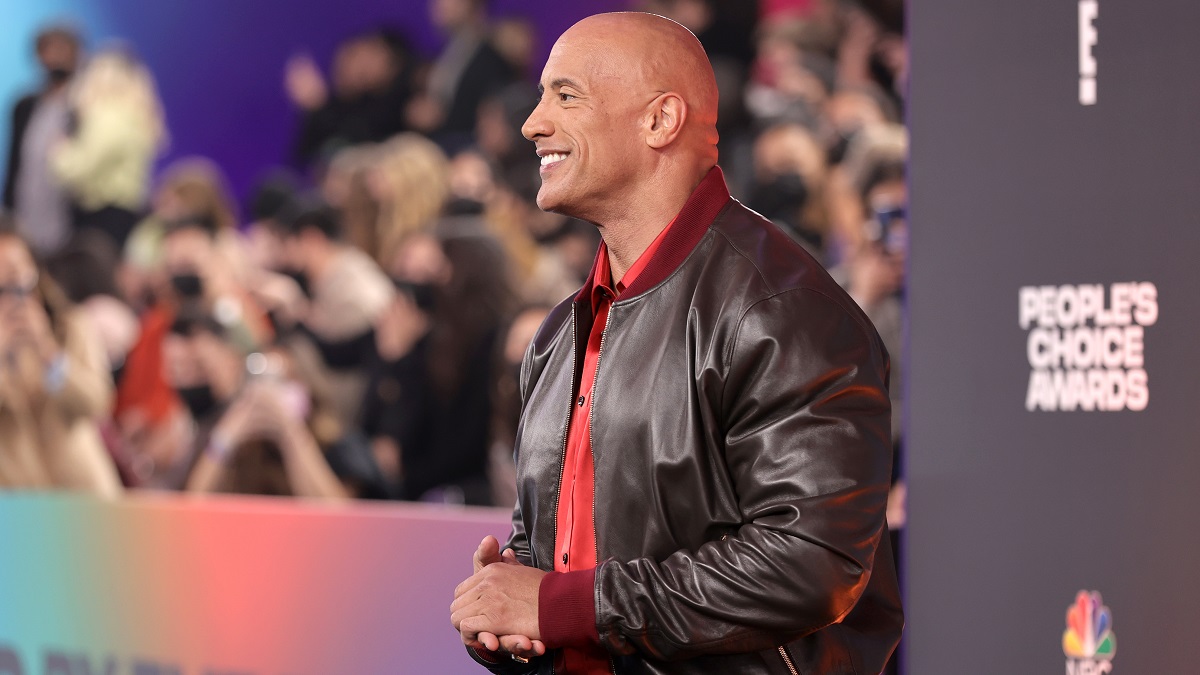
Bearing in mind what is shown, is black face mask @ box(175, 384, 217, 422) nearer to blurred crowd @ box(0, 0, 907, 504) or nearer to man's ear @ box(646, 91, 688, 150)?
blurred crowd @ box(0, 0, 907, 504)

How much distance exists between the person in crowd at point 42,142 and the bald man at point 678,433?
19.0ft

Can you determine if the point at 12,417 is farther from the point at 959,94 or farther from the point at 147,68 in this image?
the point at 959,94

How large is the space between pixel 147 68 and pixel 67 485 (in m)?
2.37

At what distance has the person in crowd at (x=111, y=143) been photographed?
677cm

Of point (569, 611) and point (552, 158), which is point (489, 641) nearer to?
point (569, 611)

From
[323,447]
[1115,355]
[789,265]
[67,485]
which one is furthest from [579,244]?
[789,265]

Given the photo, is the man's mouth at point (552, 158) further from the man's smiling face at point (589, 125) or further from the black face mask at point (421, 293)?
the black face mask at point (421, 293)

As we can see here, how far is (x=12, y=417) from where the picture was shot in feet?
19.7

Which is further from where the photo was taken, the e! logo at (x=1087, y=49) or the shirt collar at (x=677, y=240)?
the e! logo at (x=1087, y=49)

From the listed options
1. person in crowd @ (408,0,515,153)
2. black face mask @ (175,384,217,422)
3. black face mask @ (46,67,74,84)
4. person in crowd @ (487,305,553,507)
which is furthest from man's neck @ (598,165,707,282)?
black face mask @ (46,67,74,84)

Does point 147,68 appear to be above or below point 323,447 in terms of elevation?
above

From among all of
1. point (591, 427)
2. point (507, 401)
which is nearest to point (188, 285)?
point (507, 401)

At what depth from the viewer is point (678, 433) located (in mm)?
1619

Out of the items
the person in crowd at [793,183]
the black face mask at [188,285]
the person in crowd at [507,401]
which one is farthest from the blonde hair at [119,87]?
the person in crowd at [793,183]
